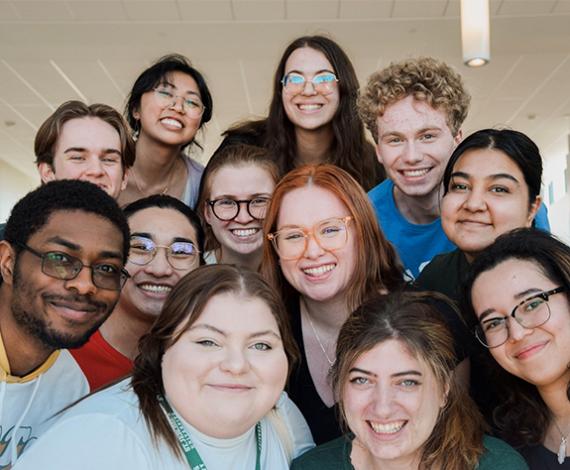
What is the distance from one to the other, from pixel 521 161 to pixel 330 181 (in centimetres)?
75

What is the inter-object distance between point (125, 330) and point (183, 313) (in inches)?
33.8

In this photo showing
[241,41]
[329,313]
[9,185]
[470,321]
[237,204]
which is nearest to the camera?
[470,321]

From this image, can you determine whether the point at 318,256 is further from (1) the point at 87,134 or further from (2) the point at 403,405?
(1) the point at 87,134

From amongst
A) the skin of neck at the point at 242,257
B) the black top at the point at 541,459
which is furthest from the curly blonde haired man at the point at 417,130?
the black top at the point at 541,459

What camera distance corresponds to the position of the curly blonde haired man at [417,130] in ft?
9.61

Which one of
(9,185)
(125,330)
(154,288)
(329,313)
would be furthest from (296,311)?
(9,185)

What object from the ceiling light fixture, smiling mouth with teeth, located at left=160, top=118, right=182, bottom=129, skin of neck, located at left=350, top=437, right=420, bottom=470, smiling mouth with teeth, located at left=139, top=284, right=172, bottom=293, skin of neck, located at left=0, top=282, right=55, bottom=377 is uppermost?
the ceiling light fixture

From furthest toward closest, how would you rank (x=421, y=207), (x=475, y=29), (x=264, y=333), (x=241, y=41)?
(x=241, y=41)
(x=475, y=29)
(x=421, y=207)
(x=264, y=333)

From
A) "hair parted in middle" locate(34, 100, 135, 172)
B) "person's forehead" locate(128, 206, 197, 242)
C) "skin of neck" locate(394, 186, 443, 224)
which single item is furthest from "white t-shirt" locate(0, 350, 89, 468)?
"skin of neck" locate(394, 186, 443, 224)

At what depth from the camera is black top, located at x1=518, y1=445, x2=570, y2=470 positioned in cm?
201

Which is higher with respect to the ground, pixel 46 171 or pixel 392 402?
pixel 46 171

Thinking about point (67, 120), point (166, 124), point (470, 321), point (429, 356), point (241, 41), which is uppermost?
point (241, 41)

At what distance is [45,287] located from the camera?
1854 millimetres

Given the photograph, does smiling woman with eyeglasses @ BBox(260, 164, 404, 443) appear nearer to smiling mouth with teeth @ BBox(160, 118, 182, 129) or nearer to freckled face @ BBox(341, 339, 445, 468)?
freckled face @ BBox(341, 339, 445, 468)
